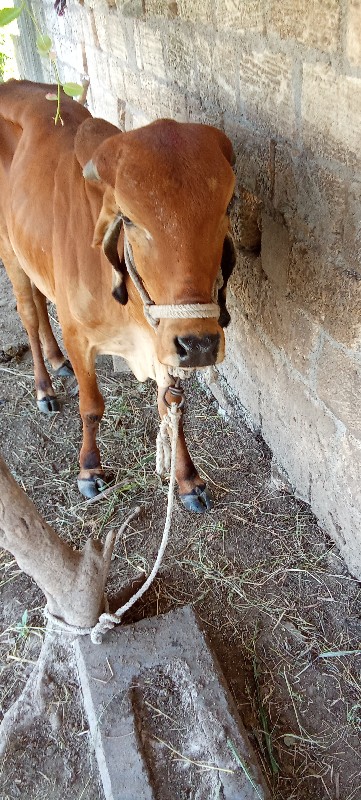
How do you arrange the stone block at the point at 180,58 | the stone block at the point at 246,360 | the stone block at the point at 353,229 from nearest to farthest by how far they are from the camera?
the stone block at the point at 353,229 → the stone block at the point at 180,58 → the stone block at the point at 246,360

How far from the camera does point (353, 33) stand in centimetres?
168

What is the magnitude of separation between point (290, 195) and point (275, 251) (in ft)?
0.99

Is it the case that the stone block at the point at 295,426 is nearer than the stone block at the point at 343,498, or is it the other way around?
the stone block at the point at 343,498

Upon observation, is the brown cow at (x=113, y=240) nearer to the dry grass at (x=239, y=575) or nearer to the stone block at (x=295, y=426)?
the dry grass at (x=239, y=575)

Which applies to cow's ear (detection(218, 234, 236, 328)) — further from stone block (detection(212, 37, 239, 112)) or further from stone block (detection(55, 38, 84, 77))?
stone block (detection(55, 38, 84, 77))

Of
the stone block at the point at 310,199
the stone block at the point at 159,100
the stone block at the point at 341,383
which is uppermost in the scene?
the stone block at the point at 159,100

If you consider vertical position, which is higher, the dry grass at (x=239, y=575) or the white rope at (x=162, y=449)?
the white rope at (x=162, y=449)

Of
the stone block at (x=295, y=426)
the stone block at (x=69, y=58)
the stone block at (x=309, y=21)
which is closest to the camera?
the stone block at (x=309, y=21)

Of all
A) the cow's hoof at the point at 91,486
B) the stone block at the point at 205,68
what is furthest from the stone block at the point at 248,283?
the cow's hoof at the point at 91,486

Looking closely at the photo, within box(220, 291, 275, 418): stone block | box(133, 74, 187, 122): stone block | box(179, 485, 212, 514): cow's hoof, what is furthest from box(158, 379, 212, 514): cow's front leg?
box(133, 74, 187, 122): stone block

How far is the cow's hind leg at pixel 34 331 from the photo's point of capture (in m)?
3.70

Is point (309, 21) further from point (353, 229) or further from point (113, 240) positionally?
point (113, 240)

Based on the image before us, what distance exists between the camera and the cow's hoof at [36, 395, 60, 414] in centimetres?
369

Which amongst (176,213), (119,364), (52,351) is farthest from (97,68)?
(176,213)
